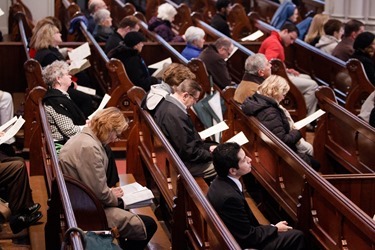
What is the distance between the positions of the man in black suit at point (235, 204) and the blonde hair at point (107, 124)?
2.35ft

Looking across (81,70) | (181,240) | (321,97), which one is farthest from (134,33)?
(181,240)

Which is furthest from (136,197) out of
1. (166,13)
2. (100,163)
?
(166,13)

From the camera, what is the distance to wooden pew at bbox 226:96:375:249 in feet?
18.5

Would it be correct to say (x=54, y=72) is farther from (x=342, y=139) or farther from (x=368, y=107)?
(x=368, y=107)

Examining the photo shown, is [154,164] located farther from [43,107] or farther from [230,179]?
[230,179]

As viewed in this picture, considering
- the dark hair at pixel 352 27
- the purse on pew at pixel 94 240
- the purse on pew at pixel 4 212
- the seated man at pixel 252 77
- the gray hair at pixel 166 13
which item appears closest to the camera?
the purse on pew at pixel 94 240

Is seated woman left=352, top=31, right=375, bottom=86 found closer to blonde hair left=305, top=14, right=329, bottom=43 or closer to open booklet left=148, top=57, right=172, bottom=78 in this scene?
blonde hair left=305, top=14, right=329, bottom=43

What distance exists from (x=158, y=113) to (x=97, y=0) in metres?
5.54

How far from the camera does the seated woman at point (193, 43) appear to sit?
34.3 feet

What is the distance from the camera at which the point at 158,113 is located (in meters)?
7.46

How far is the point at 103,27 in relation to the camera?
11586 millimetres

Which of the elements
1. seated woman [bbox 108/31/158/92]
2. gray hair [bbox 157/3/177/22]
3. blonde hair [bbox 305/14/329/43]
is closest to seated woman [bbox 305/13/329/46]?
blonde hair [bbox 305/14/329/43]

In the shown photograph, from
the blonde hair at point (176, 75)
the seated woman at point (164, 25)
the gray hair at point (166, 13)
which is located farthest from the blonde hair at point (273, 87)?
the gray hair at point (166, 13)

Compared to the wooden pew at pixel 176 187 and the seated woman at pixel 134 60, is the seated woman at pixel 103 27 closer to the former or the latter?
the seated woman at pixel 134 60
